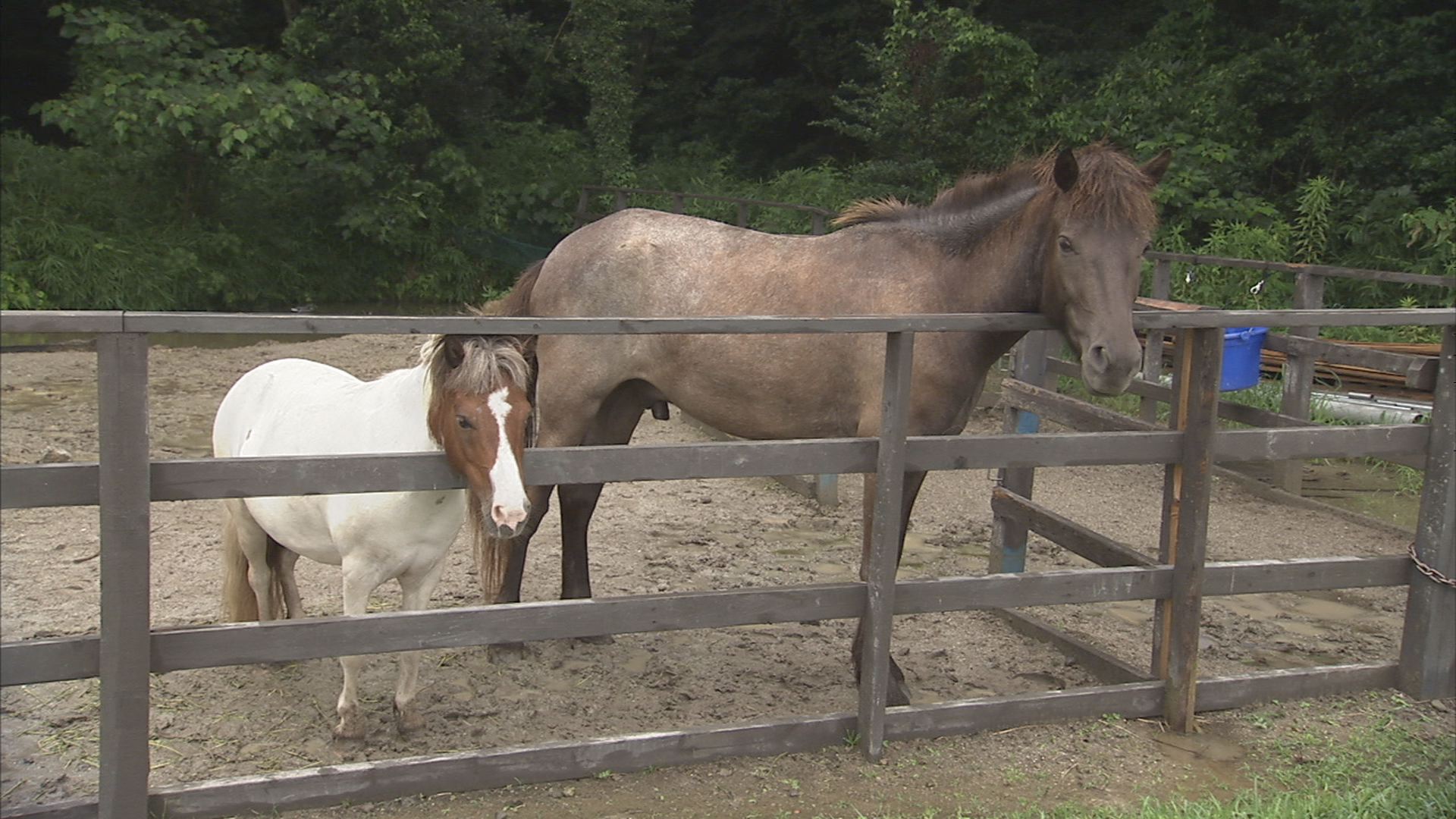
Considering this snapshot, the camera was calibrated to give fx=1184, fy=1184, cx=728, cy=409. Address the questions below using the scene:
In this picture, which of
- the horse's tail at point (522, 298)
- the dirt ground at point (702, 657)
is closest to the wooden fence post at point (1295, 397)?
the dirt ground at point (702, 657)

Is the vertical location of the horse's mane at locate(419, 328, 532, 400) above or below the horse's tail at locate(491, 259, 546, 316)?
below

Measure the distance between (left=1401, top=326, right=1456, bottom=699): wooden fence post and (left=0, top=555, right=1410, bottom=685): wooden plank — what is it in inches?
4.4

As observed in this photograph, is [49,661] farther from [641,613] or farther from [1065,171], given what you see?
[1065,171]

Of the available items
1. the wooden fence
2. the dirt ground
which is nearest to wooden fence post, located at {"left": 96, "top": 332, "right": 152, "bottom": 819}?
the dirt ground

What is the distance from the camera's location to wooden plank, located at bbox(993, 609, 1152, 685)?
4.59 m

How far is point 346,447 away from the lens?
4.00 metres

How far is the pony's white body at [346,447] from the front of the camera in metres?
3.81

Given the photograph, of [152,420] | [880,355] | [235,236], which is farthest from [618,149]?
[880,355]

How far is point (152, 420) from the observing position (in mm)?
8203

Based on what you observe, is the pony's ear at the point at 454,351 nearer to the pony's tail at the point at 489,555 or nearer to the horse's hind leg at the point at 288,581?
the pony's tail at the point at 489,555

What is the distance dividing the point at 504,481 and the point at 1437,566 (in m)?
3.53

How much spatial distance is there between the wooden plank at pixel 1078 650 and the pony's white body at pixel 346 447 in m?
2.58

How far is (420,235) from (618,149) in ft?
13.6

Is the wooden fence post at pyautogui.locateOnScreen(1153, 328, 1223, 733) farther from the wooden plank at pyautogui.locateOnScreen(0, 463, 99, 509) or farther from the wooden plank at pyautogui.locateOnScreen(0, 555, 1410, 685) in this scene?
the wooden plank at pyautogui.locateOnScreen(0, 463, 99, 509)
